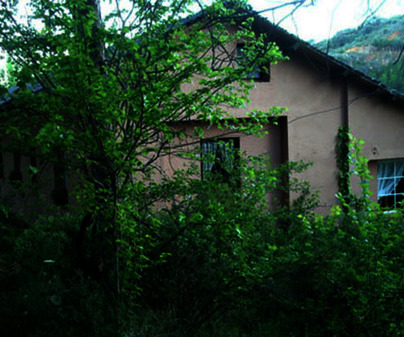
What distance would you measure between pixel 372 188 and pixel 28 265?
9.76 meters

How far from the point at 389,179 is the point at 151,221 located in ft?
34.1

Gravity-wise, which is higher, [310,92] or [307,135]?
[310,92]

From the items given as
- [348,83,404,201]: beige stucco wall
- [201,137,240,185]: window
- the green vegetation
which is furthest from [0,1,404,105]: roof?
the green vegetation

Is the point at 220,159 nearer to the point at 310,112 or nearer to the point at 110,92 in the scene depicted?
the point at 110,92

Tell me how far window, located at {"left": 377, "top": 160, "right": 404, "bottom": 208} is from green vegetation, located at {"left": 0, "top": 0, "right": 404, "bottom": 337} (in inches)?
312

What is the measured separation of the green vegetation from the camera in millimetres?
3574

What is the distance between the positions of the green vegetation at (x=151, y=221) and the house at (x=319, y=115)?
507 centimetres

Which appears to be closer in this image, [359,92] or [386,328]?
[386,328]

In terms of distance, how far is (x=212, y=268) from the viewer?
191 inches

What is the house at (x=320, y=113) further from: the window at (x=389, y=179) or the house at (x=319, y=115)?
the window at (x=389, y=179)

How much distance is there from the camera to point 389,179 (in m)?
12.8

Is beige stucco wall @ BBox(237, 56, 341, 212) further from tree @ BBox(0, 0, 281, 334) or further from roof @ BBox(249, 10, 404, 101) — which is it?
tree @ BBox(0, 0, 281, 334)

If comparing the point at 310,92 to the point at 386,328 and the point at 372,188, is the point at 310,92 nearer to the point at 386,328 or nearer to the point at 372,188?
the point at 372,188

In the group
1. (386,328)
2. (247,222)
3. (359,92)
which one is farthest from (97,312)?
(359,92)
